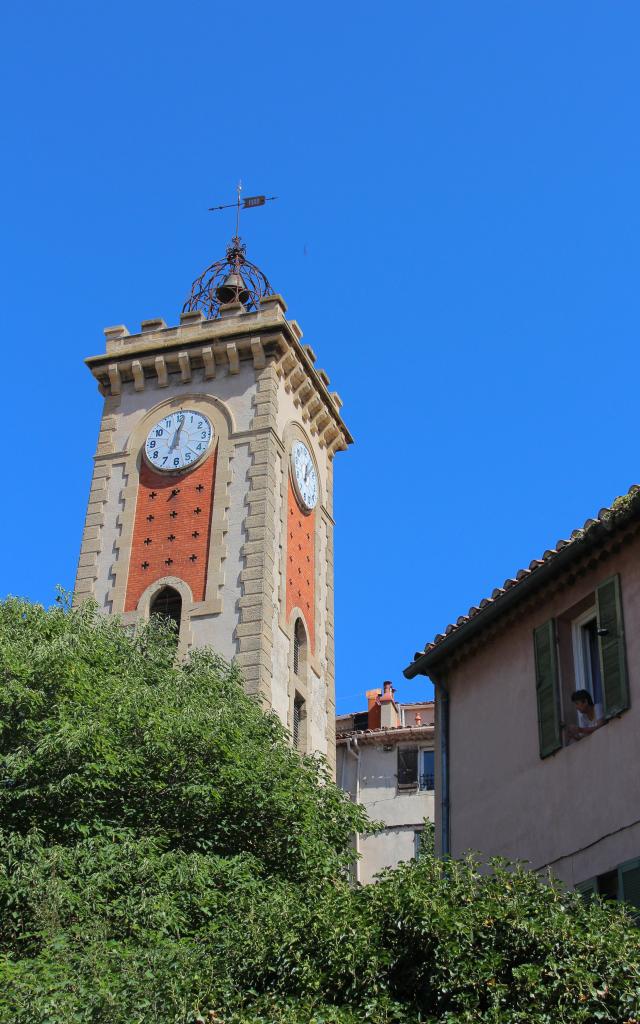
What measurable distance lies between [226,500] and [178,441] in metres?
2.87

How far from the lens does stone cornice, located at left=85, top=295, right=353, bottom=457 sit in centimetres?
3984

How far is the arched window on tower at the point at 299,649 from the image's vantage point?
37.4 meters

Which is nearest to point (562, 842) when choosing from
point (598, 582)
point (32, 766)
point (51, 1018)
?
point (598, 582)

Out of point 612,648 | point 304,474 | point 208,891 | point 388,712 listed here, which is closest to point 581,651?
point 612,648

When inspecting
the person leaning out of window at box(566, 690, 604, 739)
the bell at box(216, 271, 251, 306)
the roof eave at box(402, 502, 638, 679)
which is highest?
the bell at box(216, 271, 251, 306)

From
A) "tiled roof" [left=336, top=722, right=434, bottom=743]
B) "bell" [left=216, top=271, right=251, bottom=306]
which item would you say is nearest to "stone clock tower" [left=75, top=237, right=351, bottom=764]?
"bell" [left=216, top=271, right=251, bottom=306]

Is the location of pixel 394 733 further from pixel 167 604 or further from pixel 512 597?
pixel 512 597

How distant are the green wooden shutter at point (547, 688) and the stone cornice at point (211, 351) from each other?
926 inches

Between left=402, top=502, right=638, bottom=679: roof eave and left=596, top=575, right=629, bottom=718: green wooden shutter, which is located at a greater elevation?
left=402, top=502, right=638, bottom=679: roof eave

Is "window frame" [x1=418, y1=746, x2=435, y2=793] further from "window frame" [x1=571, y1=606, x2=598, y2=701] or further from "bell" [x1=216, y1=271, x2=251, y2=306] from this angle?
"window frame" [x1=571, y1=606, x2=598, y2=701]

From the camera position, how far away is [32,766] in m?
18.6

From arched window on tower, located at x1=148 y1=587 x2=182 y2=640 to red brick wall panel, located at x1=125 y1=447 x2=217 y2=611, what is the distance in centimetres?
41

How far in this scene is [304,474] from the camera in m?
40.9

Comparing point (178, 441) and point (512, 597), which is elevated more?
point (178, 441)
